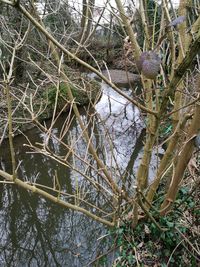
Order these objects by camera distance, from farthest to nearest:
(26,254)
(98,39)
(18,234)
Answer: (98,39)
(18,234)
(26,254)

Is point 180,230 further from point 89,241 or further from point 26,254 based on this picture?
point 26,254

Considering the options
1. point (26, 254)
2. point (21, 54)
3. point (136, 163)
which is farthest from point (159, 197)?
point (21, 54)

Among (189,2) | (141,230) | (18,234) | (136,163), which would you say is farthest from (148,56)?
(136,163)

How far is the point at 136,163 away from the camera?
5586 millimetres

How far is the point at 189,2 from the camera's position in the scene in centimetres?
217

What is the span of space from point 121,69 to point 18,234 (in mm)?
10642

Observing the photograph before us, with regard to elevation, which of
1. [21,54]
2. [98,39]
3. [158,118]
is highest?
[98,39]

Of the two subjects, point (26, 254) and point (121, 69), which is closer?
point (26, 254)

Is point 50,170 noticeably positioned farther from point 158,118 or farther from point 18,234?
point 158,118

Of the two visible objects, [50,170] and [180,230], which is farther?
[50,170]

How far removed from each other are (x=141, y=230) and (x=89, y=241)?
179 centimetres

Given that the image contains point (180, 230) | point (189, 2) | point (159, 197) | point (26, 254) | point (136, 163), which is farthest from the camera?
point (136, 163)

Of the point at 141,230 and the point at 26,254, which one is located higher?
the point at 141,230

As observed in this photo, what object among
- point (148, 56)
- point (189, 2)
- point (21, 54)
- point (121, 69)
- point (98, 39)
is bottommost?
point (148, 56)
